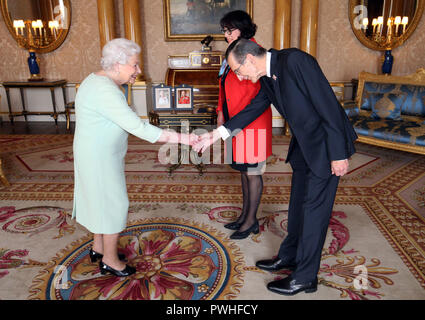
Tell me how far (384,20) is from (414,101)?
264 centimetres

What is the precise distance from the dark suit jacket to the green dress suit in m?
0.81

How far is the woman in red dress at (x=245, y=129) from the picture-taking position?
2.73 metres

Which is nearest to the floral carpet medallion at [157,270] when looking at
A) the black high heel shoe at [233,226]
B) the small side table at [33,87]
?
the black high heel shoe at [233,226]

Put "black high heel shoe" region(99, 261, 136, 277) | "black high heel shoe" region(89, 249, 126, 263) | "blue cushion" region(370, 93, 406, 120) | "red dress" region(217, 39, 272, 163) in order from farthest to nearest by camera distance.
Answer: "blue cushion" region(370, 93, 406, 120) → "red dress" region(217, 39, 272, 163) → "black high heel shoe" region(89, 249, 126, 263) → "black high heel shoe" region(99, 261, 136, 277)

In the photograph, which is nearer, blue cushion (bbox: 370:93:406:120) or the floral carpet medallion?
the floral carpet medallion

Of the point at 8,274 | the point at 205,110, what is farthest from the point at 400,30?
the point at 8,274

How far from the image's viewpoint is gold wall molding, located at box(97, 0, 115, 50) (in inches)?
284

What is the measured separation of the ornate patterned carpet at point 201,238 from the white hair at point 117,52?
58.9 inches

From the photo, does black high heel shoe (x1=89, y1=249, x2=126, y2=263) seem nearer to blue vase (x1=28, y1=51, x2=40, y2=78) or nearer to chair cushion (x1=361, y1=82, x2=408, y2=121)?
chair cushion (x1=361, y1=82, x2=408, y2=121)

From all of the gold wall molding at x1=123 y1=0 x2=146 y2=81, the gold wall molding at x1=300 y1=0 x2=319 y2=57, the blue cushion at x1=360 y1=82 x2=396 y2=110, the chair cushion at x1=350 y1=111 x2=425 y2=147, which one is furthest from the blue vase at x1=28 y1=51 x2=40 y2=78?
the blue cushion at x1=360 y1=82 x2=396 y2=110

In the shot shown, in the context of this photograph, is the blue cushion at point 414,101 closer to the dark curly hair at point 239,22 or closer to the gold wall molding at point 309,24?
the gold wall molding at point 309,24

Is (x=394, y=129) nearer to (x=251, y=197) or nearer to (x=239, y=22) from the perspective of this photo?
(x=251, y=197)

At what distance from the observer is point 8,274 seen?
2.53 m

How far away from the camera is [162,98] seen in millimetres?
4469
